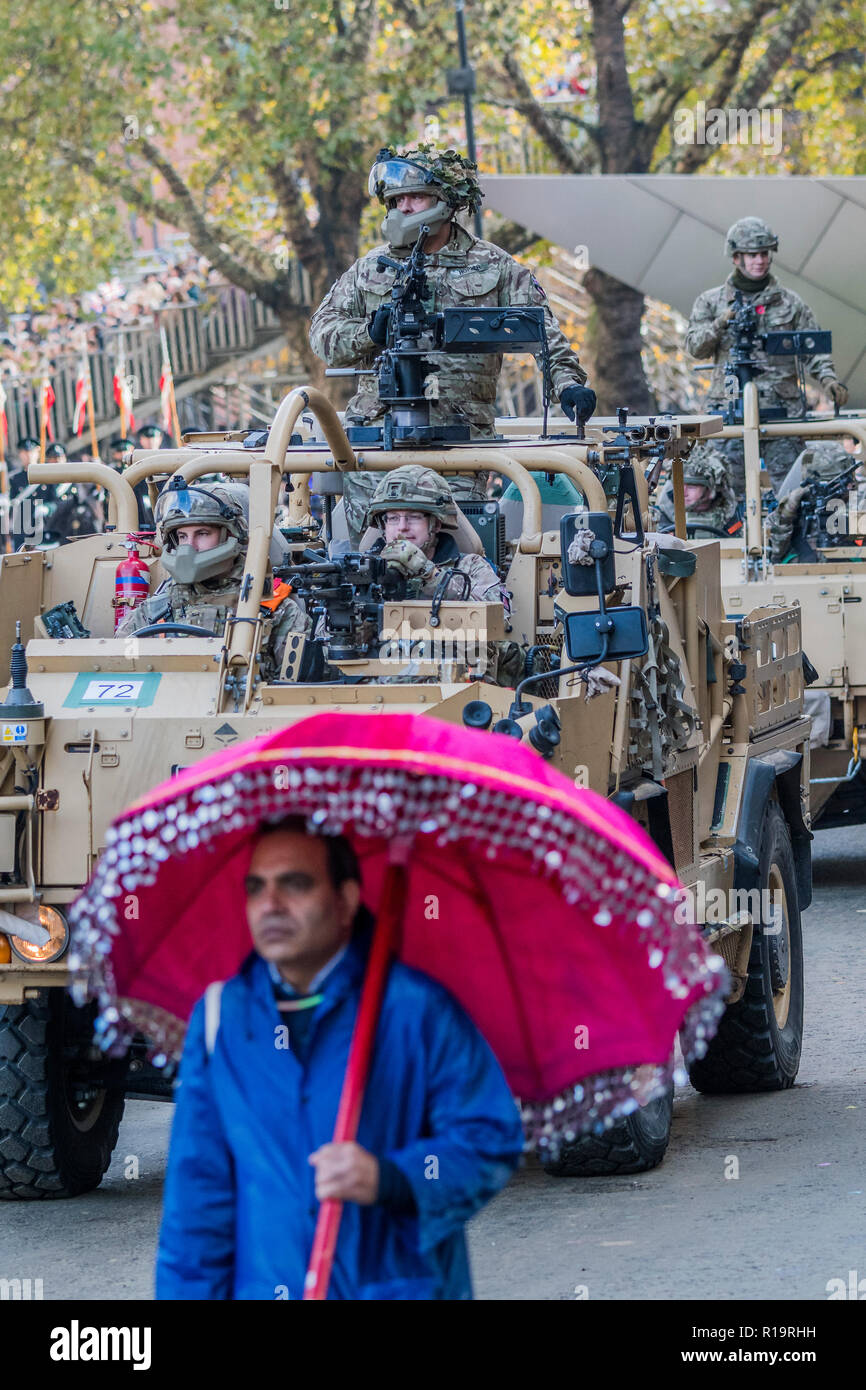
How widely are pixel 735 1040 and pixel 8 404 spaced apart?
19386 millimetres

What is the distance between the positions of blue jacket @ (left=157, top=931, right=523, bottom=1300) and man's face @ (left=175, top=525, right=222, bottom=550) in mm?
4595

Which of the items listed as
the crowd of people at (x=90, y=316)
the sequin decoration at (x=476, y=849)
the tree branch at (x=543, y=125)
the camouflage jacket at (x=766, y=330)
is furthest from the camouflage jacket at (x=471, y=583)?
the tree branch at (x=543, y=125)

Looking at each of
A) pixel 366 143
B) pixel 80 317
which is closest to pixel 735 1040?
pixel 366 143

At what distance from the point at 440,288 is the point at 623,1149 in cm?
429

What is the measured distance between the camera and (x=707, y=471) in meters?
14.5

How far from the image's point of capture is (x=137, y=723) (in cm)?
687

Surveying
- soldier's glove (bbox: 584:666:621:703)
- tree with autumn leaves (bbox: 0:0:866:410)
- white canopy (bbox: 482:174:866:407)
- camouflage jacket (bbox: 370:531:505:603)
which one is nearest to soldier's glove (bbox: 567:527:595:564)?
soldier's glove (bbox: 584:666:621:703)

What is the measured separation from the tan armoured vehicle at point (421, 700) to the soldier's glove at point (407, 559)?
101 mm

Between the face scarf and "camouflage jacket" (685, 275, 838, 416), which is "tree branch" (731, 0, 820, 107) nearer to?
"camouflage jacket" (685, 275, 838, 416)

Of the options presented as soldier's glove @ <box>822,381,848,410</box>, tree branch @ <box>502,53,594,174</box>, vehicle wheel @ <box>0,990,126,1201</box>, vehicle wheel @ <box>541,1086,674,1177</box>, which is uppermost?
tree branch @ <box>502,53,594,174</box>

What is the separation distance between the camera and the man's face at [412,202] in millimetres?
10109

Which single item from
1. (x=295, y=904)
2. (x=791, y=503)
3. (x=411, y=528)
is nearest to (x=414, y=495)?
(x=411, y=528)

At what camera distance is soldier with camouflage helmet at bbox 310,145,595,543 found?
998cm
